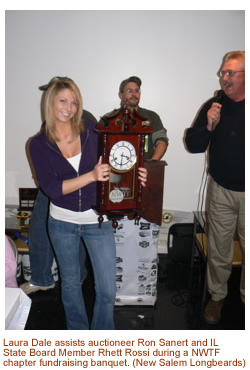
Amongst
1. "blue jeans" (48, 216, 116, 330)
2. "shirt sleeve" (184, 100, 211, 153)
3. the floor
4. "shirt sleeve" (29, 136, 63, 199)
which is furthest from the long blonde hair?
the floor

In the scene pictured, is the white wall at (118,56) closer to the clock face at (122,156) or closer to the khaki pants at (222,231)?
the khaki pants at (222,231)

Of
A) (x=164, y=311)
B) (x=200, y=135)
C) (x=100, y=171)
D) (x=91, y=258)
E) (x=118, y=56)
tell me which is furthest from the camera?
(x=118, y=56)

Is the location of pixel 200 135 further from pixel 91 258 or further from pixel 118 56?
pixel 118 56

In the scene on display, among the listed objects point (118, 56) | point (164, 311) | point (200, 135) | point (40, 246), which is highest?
point (118, 56)

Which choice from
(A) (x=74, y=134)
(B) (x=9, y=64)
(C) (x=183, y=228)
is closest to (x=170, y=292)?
(C) (x=183, y=228)

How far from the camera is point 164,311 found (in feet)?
7.47

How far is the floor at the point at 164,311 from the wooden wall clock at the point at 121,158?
98 centimetres

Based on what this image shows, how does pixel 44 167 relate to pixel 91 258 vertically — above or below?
above

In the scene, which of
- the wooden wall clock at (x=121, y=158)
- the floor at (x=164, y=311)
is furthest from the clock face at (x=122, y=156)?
the floor at (x=164, y=311)

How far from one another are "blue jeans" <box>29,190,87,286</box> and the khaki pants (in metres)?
0.91

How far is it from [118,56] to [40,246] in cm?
159

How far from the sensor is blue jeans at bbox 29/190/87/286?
90.6 inches

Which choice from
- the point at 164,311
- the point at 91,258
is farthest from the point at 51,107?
the point at 164,311
